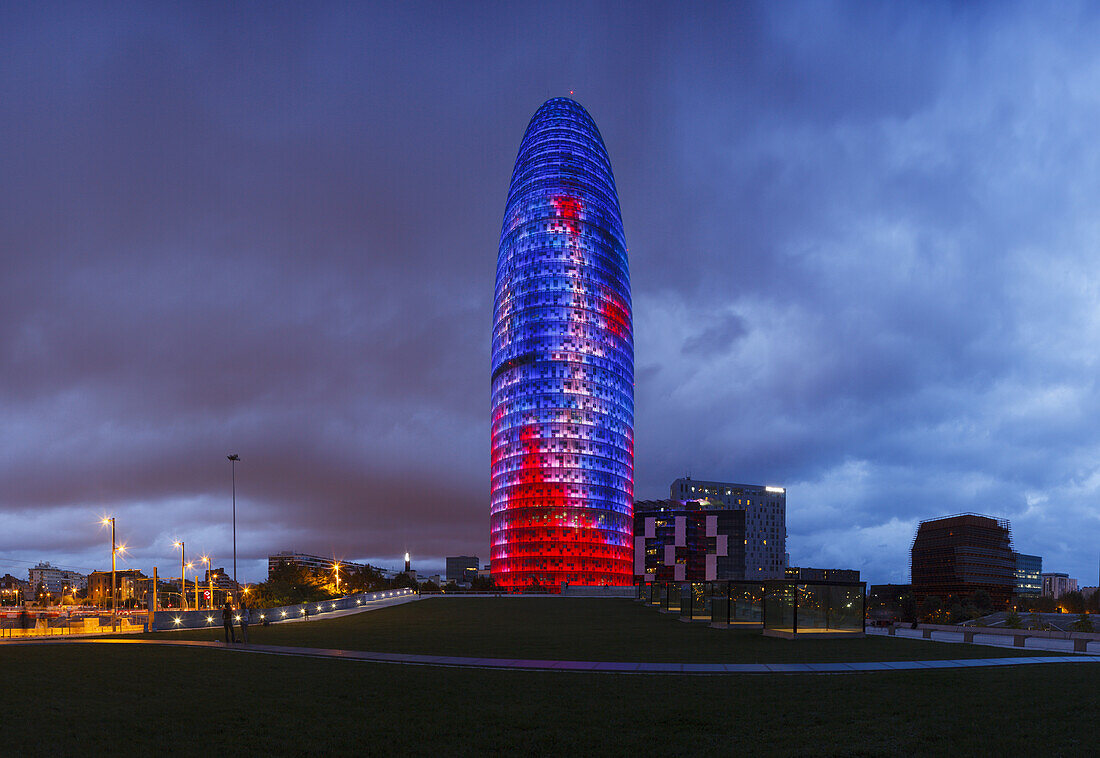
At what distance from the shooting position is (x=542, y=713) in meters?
15.0

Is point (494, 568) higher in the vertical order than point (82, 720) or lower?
lower

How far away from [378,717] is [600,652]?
13839mm

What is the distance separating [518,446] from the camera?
191375 mm

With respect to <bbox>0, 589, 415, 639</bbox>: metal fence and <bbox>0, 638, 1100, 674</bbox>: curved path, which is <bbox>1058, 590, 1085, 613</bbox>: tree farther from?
<bbox>0, 638, 1100, 674</bbox>: curved path

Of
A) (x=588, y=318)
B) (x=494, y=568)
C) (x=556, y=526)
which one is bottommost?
(x=494, y=568)

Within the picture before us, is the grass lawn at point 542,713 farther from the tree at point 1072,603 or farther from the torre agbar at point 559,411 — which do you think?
the tree at point 1072,603

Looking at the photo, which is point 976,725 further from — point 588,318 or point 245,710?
point 588,318

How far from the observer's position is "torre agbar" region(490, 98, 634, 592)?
185625 mm

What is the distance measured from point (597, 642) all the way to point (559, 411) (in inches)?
6187

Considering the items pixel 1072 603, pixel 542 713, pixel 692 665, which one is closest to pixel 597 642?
pixel 692 665

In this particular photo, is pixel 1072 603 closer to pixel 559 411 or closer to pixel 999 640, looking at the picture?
pixel 559 411

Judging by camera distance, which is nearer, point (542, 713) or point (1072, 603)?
point (542, 713)

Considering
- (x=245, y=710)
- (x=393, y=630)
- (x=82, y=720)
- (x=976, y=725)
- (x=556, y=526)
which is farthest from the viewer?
(x=556, y=526)

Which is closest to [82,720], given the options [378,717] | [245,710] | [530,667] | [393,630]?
[245,710]
